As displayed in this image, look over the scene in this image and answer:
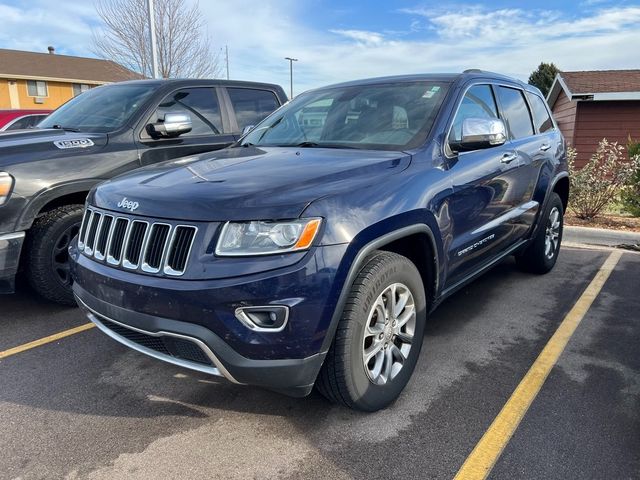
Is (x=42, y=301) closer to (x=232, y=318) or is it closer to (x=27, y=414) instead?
(x=27, y=414)

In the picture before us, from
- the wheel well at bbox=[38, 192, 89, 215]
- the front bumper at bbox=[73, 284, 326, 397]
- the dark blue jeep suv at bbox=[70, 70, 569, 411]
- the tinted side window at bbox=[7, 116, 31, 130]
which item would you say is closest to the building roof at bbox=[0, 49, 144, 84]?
the tinted side window at bbox=[7, 116, 31, 130]

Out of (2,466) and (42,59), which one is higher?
(42,59)

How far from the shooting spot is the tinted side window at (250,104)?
5.75m

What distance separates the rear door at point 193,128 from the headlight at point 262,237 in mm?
2609

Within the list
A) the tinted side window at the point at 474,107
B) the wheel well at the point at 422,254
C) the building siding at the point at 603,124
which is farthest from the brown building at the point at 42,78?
the wheel well at the point at 422,254

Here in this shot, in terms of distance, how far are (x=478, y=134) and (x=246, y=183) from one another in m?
1.58

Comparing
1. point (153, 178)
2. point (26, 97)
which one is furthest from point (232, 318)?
point (26, 97)

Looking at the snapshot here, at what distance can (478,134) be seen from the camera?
129 inches

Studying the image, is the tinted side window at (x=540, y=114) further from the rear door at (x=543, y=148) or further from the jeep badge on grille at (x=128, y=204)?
the jeep badge on grille at (x=128, y=204)

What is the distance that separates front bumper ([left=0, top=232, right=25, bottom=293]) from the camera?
12.1ft

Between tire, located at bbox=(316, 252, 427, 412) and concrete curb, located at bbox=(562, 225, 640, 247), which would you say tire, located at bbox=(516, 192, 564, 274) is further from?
tire, located at bbox=(316, 252, 427, 412)

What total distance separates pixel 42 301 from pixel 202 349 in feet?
10.0

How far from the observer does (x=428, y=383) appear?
10.4 ft

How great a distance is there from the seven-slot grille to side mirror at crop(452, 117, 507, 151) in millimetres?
1831
